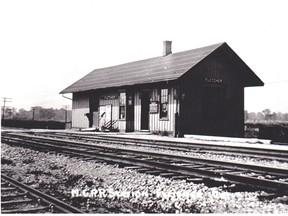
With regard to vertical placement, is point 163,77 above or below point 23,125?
above

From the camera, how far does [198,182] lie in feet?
21.6

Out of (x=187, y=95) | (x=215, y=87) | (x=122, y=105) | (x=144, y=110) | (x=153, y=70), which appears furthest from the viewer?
(x=122, y=105)

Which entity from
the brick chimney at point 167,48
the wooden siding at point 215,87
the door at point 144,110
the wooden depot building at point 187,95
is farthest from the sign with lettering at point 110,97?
the wooden siding at point 215,87

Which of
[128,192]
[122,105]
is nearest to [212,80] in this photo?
[122,105]

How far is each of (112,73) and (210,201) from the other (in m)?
27.0

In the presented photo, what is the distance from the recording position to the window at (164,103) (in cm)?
2138

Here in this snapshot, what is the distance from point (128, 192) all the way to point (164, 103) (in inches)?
627

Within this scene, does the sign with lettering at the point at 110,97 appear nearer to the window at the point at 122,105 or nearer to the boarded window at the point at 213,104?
the window at the point at 122,105

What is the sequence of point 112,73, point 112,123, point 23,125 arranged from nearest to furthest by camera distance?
point 112,123 → point 112,73 → point 23,125

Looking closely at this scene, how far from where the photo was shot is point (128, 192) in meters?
5.75

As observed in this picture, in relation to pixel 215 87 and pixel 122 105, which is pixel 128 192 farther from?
pixel 122 105

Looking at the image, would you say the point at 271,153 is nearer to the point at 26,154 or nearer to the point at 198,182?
the point at 198,182

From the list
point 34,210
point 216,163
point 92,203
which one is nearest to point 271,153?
point 216,163

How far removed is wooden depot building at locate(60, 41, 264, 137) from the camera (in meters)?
20.6
